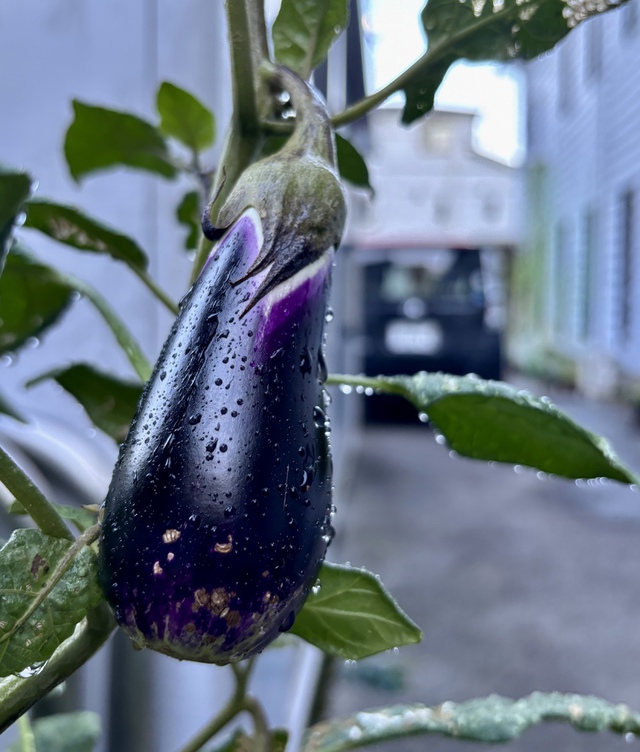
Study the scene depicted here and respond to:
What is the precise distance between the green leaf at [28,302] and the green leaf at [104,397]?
0.11 feet

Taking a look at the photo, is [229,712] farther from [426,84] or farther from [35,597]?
[426,84]

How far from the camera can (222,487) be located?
0.86 feet

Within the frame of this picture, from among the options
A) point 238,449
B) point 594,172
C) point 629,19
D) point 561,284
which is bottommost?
point 561,284

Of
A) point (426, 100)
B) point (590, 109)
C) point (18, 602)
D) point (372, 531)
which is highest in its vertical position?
point (590, 109)

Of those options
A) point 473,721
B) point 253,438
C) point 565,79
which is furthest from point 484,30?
point 565,79

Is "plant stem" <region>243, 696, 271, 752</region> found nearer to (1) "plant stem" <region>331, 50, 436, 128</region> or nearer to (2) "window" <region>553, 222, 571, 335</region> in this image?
(1) "plant stem" <region>331, 50, 436, 128</region>

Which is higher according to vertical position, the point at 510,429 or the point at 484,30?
the point at 484,30

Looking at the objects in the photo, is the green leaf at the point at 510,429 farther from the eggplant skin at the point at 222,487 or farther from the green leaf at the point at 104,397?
the green leaf at the point at 104,397

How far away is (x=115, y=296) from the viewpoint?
3.09 ft

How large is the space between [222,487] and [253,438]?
19 mm

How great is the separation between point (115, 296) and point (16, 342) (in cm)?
40

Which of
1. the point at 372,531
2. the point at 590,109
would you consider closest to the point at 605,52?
the point at 590,109

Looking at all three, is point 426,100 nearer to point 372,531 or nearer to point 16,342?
point 16,342

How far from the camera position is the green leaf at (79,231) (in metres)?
0.49
